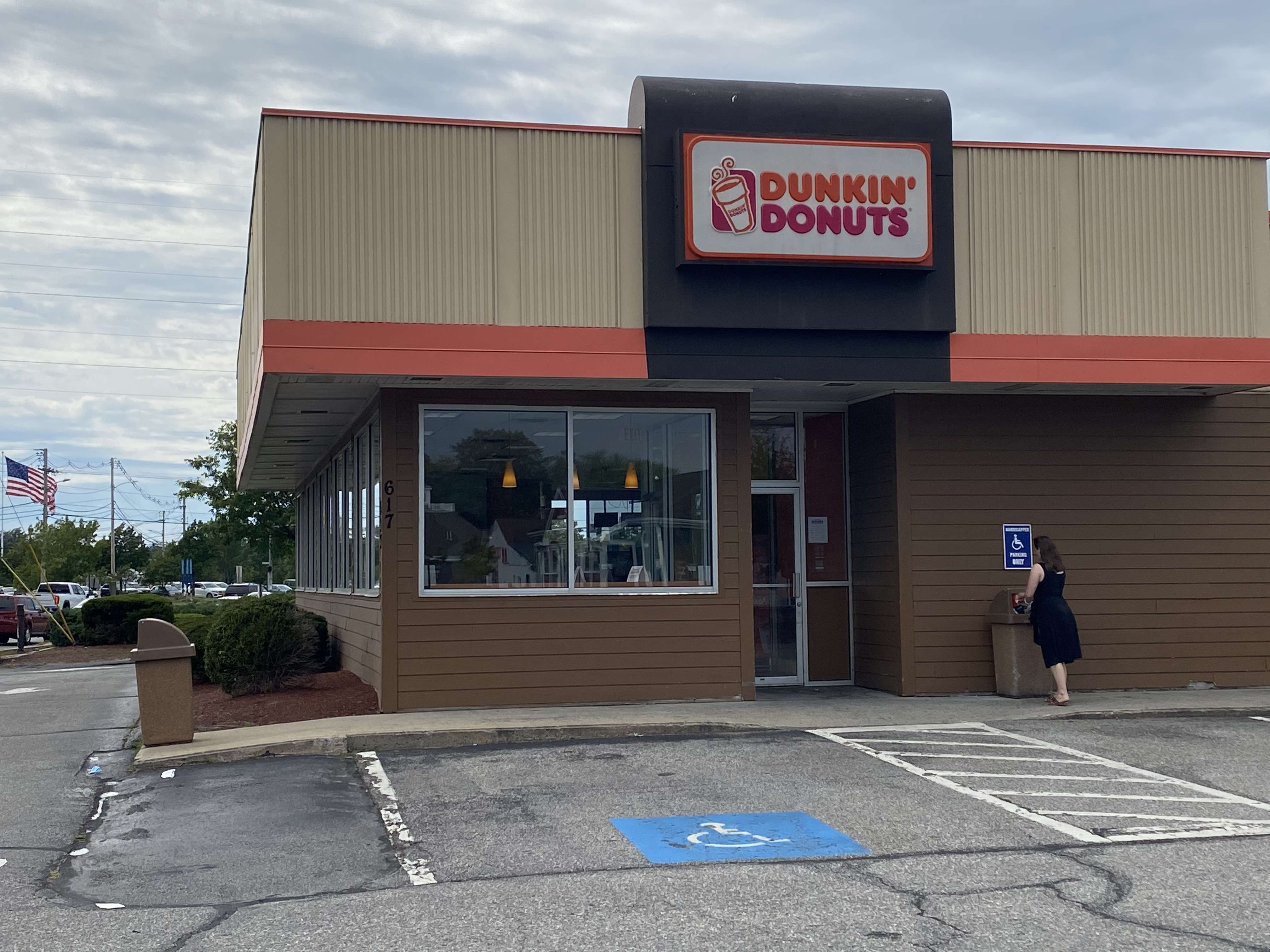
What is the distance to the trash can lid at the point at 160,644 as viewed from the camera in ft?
37.6

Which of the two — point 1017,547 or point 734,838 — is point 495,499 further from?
point 734,838

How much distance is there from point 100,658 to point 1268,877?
93.6ft

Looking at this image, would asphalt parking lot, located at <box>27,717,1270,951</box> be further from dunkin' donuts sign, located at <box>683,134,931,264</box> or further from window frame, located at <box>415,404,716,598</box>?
Answer: dunkin' donuts sign, located at <box>683,134,931,264</box>

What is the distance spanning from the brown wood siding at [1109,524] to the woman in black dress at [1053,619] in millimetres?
1000

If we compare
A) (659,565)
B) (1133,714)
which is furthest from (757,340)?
(1133,714)

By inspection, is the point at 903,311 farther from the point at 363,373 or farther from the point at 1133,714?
the point at 363,373

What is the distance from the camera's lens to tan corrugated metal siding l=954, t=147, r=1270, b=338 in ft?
44.4

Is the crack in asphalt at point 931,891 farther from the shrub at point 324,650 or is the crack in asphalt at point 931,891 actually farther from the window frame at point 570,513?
the shrub at point 324,650

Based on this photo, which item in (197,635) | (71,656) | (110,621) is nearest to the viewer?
(197,635)

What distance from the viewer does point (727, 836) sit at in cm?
783

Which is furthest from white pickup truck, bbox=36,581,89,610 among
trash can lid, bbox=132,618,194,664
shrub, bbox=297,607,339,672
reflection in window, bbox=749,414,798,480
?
trash can lid, bbox=132,618,194,664

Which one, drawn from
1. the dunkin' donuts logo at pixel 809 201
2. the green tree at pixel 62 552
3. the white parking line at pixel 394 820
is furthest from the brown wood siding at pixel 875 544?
the green tree at pixel 62 552

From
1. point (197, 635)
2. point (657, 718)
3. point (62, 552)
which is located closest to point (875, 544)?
point (657, 718)

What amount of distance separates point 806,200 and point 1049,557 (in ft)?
14.4
